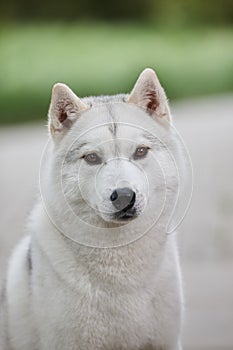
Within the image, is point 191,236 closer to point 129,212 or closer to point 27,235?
point 27,235

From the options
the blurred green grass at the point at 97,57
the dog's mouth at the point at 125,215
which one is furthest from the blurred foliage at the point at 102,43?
the dog's mouth at the point at 125,215

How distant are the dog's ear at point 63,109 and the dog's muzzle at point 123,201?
27cm

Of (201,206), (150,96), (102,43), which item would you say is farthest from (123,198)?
(201,206)

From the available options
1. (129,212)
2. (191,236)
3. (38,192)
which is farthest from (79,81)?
(191,236)

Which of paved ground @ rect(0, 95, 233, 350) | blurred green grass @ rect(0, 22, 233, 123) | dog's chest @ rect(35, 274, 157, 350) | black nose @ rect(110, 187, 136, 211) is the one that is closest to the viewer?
black nose @ rect(110, 187, 136, 211)

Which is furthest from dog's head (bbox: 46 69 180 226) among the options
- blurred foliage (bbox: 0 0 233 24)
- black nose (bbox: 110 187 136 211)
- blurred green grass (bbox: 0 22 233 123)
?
blurred foliage (bbox: 0 0 233 24)

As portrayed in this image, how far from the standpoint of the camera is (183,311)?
10.0 ft

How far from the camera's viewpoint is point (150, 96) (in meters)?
2.76

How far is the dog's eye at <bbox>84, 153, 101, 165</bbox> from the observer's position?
2.74 metres

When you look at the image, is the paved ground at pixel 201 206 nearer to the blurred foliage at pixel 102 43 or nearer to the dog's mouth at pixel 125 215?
the blurred foliage at pixel 102 43

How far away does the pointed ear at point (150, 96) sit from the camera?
2.72 meters

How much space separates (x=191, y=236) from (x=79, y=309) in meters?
1.71

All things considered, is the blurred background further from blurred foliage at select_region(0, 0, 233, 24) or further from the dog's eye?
the dog's eye

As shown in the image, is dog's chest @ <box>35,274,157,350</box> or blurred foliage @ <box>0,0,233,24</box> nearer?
dog's chest @ <box>35,274,157,350</box>
